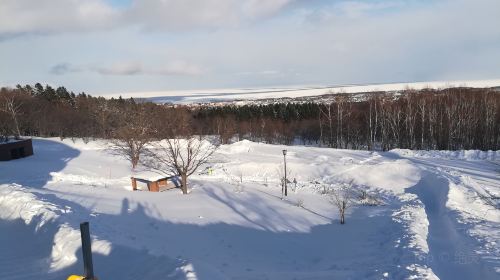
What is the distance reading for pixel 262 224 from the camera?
1680 centimetres

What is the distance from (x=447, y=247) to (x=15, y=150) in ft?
106

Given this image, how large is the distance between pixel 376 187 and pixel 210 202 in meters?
11.3

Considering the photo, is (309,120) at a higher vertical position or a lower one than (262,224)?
higher

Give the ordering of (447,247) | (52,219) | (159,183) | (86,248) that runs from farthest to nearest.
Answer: (159,183)
(447,247)
(52,219)
(86,248)

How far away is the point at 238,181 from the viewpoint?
2903 cm

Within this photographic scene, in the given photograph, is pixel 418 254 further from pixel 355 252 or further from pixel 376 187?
pixel 376 187

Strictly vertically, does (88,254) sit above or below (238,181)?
above

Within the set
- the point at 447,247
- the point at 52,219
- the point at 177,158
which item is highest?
the point at 52,219

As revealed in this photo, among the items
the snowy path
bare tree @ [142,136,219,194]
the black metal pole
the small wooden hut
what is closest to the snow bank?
the black metal pole

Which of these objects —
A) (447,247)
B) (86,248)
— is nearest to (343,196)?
(447,247)

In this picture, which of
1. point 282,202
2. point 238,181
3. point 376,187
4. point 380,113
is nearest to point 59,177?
point 238,181

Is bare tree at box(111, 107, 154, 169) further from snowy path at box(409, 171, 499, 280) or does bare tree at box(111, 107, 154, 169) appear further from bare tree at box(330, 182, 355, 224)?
snowy path at box(409, 171, 499, 280)

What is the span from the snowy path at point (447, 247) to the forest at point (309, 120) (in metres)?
20.1

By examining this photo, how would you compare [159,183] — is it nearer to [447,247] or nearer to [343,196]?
[343,196]
